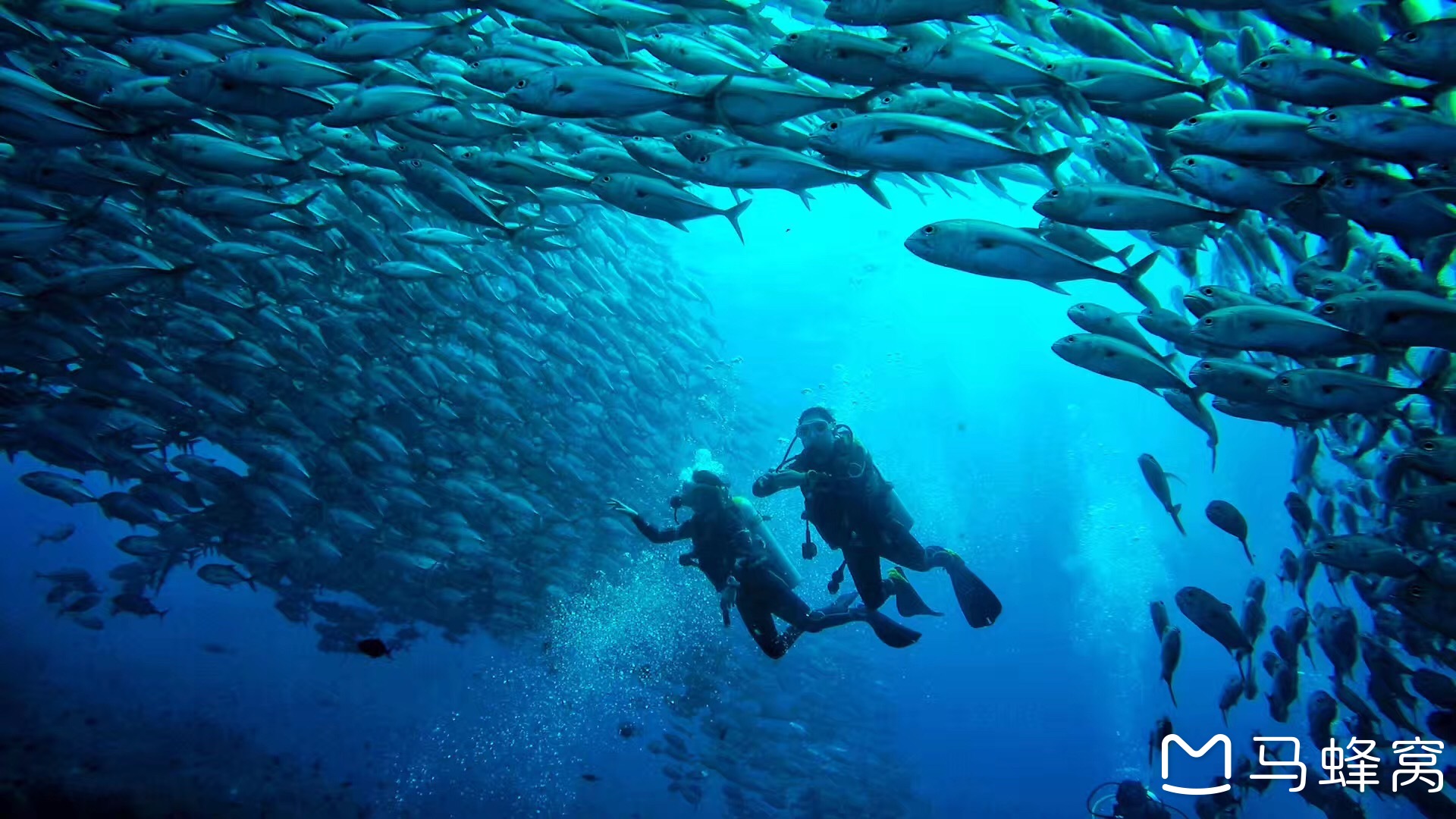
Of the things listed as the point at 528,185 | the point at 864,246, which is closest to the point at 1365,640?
the point at 528,185

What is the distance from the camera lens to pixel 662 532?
830 cm

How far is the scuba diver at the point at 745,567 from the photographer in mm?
8023

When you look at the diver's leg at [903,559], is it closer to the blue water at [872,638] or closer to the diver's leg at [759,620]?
the diver's leg at [759,620]

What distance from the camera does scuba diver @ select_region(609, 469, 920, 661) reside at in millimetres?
8023

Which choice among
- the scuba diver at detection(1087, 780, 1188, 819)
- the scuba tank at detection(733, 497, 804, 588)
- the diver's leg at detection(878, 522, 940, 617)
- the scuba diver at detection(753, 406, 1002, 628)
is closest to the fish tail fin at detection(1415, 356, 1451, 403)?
the scuba diver at detection(753, 406, 1002, 628)

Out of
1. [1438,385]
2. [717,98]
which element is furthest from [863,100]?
[1438,385]

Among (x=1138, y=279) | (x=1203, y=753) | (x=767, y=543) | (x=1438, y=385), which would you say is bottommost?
(x=767, y=543)

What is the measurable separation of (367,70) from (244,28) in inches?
32.2

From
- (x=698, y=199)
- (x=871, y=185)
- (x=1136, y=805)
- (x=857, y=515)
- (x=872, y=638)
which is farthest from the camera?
(x=872, y=638)

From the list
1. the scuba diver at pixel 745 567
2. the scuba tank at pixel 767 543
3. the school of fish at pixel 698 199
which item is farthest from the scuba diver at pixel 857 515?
the school of fish at pixel 698 199

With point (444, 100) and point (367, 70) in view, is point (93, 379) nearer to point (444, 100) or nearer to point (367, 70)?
point (367, 70)

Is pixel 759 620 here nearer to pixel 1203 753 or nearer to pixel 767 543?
pixel 767 543

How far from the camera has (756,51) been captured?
5402 millimetres

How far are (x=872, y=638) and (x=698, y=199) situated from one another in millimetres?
39250
